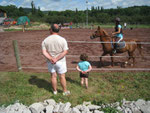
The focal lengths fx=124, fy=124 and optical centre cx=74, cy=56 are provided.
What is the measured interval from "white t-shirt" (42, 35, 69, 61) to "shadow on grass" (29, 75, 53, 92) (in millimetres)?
1483

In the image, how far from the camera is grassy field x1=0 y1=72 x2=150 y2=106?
11.6 feet

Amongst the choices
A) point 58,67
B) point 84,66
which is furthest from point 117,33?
point 58,67

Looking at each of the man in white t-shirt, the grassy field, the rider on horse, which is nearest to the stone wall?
the grassy field

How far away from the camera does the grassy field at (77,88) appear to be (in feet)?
11.6

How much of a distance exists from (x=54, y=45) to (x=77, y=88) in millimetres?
1751

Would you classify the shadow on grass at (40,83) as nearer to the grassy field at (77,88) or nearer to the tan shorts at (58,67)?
the grassy field at (77,88)

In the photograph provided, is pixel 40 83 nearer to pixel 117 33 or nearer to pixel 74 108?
pixel 74 108

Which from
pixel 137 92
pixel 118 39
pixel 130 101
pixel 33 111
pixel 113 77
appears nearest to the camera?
pixel 33 111

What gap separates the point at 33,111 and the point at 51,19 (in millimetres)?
63322

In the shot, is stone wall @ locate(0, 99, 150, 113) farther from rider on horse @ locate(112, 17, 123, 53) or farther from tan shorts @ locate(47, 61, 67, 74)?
rider on horse @ locate(112, 17, 123, 53)

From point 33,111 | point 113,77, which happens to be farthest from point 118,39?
point 33,111

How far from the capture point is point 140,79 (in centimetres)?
468

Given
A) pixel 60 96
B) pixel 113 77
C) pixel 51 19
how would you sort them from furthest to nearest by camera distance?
pixel 51 19, pixel 113 77, pixel 60 96

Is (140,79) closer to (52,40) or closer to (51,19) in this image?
(52,40)
